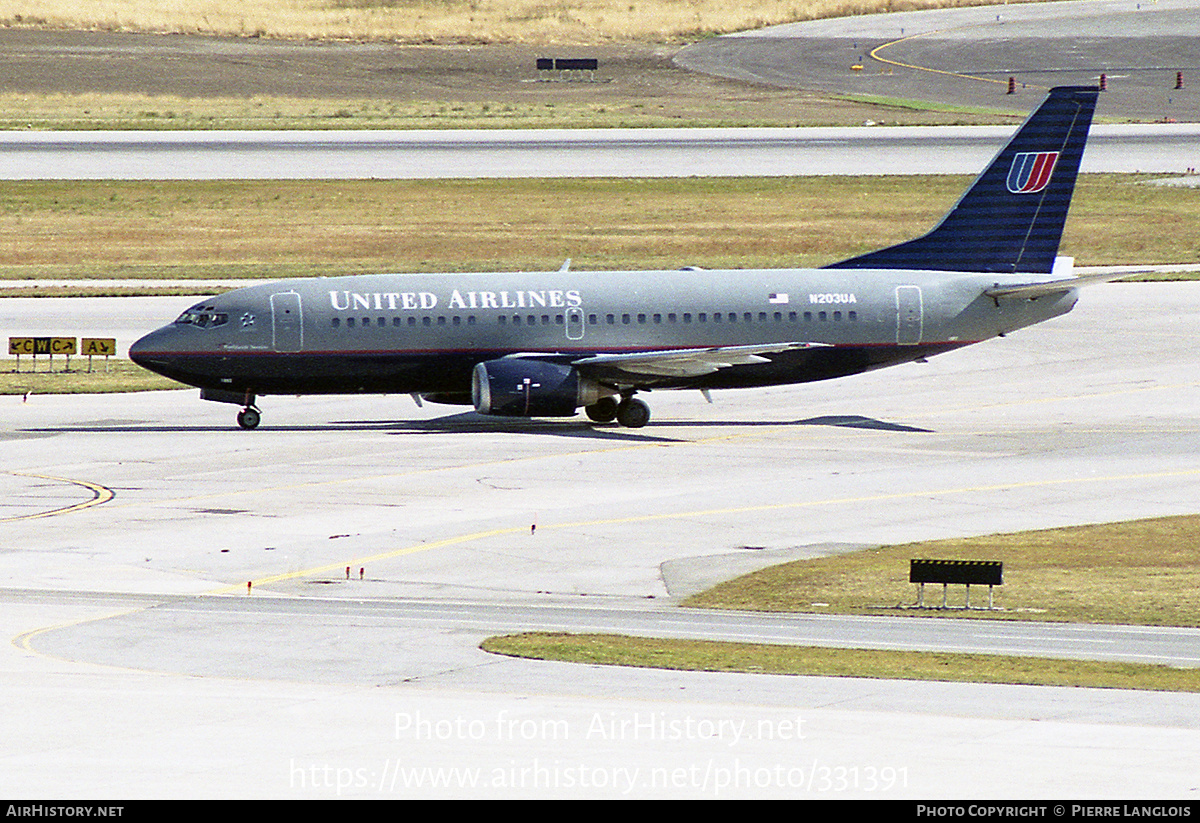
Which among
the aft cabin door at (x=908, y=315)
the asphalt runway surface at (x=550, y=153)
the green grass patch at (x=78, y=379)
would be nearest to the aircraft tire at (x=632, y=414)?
the aft cabin door at (x=908, y=315)

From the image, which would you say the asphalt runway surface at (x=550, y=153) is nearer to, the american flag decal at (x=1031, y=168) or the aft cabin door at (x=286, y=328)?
the american flag decal at (x=1031, y=168)

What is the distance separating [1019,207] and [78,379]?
3308cm

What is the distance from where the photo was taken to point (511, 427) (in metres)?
57.2

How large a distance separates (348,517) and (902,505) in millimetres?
13223

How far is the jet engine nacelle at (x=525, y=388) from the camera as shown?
54.7 meters

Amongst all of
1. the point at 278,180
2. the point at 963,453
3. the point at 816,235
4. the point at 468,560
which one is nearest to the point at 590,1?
the point at 278,180

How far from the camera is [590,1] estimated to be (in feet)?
607

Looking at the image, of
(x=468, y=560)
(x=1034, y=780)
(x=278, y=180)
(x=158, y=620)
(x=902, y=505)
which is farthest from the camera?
(x=278, y=180)

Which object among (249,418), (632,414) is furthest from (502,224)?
(249,418)

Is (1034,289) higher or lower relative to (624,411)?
higher

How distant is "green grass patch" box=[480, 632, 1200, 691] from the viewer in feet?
89.4

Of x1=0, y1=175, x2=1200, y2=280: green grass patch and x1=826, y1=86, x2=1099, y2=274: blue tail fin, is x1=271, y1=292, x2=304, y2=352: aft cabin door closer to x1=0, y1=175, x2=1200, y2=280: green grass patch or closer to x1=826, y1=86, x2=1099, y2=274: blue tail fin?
x1=826, y1=86, x2=1099, y2=274: blue tail fin

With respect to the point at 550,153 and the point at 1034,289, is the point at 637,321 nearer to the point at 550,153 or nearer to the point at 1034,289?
the point at 1034,289
